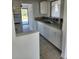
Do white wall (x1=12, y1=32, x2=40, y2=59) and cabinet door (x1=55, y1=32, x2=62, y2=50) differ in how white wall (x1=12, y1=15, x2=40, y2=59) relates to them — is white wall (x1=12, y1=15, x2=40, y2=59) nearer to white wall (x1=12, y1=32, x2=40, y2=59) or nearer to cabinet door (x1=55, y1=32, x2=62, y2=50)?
white wall (x1=12, y1=32, x2=40, y2=59)

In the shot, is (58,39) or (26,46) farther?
(58,39)

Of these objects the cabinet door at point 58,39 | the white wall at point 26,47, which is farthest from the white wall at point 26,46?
the cabinet door at point 58,39

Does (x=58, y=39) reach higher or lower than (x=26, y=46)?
lower

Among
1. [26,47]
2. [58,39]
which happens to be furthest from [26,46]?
[58,39]

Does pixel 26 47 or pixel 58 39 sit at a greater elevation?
pixel 26 47

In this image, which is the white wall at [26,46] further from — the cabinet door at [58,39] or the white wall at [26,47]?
the cabinet door at [58,39]

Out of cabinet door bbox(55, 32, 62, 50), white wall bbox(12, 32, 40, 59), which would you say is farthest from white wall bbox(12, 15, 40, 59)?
cabinet door bbox(55, 32, 62, 50)

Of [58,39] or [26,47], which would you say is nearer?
[26,47]

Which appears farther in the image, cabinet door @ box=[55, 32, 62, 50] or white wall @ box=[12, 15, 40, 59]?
cabinet door @ box=[55, 32, 62, 50]

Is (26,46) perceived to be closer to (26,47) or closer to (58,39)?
(26,47)
